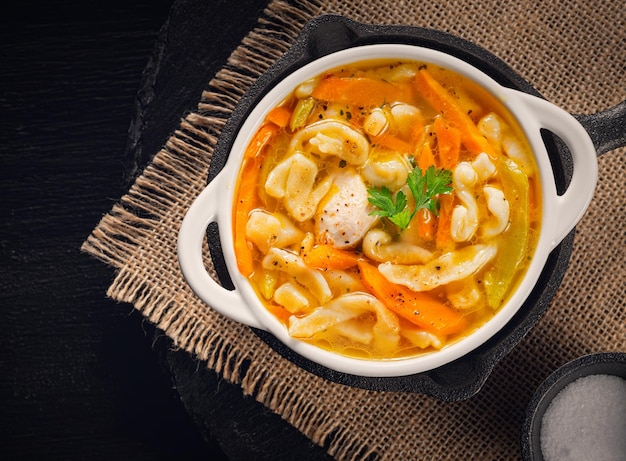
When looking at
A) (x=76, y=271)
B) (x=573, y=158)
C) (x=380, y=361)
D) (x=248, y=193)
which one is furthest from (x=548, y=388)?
(x=76, y=271)

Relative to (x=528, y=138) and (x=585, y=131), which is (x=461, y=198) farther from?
(x=585, y=131)

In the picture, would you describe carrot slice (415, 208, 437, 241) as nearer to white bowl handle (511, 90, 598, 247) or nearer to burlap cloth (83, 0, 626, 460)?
white bowl handle (511, 90, 598, 247)

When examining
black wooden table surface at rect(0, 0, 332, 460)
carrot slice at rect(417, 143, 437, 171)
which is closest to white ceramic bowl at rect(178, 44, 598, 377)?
carrot slice at rect(417, 143, 437, 171)

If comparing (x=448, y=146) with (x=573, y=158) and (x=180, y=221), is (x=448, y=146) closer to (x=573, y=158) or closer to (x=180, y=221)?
(x=573, y=158)

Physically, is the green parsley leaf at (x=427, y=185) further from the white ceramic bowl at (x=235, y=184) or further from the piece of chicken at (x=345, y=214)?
the white ceramic bowl at (x=235, y=184)

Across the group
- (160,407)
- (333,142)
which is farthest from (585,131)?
(160,407)
